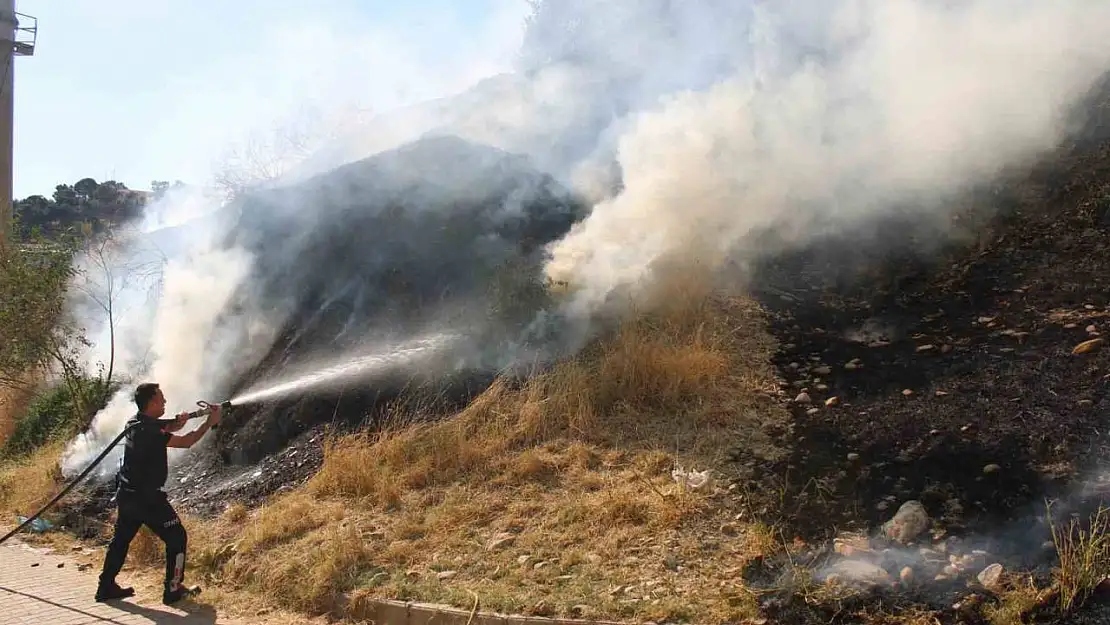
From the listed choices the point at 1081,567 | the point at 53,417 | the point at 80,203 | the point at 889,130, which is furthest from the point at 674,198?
the point at 80,203

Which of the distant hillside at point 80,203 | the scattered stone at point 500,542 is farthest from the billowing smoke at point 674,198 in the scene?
the distant hillside at point 80,203

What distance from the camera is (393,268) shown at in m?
9.24

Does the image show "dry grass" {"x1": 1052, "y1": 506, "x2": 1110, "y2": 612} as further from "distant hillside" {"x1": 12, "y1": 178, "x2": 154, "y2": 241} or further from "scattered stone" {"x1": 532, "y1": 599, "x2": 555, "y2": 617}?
"distant hillside" {"x1": 12, "y1": 178, "x2": 154, "y2": 241}

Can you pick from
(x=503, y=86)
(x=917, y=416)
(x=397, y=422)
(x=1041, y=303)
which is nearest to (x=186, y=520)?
(x=397, y=422)

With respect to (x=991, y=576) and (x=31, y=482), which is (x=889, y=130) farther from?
(x=31, y=482)

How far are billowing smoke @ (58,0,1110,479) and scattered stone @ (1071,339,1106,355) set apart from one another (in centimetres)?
337

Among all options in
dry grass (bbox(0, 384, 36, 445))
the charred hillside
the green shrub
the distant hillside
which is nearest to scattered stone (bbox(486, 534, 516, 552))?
the charred hillside

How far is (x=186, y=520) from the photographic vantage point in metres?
6.23

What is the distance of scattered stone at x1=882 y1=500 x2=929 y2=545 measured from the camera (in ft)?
13.0

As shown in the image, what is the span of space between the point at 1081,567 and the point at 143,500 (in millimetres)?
5314

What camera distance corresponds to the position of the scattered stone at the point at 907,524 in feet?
13.0

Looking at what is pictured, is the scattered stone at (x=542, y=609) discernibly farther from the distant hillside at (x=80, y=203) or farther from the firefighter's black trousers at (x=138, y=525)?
the distant hillside at (x=80, y=203)

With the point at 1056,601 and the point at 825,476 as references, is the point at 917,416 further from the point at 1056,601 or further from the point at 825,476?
the point at 1056,601

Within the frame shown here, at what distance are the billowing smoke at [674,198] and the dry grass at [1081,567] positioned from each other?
4.30m
